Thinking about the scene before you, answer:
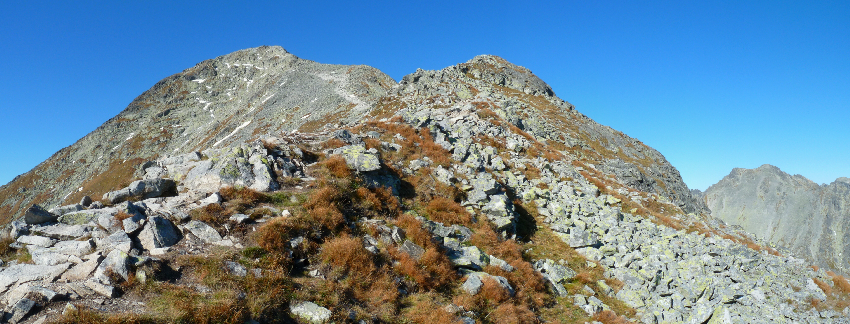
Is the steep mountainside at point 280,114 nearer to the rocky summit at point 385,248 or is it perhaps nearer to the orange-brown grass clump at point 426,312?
the rocky summit at point 385,248

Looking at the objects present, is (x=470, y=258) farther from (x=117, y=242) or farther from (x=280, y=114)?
(x=280, y=114)

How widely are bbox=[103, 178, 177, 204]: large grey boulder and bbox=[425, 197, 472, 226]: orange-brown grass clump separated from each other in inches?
423

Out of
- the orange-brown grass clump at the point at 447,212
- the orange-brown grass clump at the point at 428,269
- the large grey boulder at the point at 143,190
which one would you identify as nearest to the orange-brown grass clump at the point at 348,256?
the orange-brown grass clump at the point at 428,269

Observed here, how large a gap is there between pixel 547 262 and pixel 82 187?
103 metres

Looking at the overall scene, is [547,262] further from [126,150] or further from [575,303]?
[126,150]

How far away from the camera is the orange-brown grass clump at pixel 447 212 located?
51.8ft

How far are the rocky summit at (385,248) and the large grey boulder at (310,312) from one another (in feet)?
0.10

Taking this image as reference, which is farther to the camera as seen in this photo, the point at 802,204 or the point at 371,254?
the point at 802,204

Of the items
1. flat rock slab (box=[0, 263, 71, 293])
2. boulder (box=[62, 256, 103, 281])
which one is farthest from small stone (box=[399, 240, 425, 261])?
flat rock slab (box=[0, 263, 71, 293])

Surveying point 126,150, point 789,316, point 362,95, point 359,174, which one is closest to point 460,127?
point 359,174

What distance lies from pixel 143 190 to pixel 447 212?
1225cm

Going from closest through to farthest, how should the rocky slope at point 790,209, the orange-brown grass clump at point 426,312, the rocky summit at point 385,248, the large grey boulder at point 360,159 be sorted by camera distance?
the rocky summit at point 385,248
the orange-brown grass clump at point 426,312
the large grey boulder at point 360,159
the rocky slope at point 790,209

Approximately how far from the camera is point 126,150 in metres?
92.8

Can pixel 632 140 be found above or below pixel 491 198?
above
